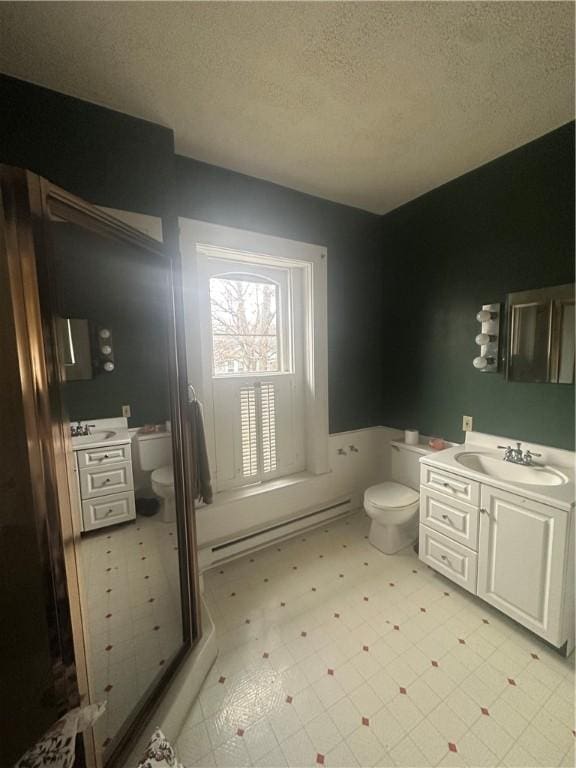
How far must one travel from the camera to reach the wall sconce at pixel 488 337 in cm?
191

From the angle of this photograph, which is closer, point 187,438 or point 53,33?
point 53,33

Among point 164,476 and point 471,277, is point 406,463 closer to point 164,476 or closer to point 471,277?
point 471,277

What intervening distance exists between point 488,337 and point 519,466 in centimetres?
81

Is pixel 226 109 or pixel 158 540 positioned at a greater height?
pixel 226 109

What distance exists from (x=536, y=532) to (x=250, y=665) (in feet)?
4.88

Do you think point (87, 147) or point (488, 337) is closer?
point (87, 147)

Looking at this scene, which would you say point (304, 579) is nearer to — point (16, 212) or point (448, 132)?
point (16, 212)

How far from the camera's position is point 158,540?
4.35ft

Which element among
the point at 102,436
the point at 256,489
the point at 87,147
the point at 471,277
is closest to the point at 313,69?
the point at 87,147

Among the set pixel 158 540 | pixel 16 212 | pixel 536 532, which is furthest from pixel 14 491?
pixel 536 532

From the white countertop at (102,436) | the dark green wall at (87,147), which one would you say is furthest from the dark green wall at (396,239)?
the white countertop at (102,436)

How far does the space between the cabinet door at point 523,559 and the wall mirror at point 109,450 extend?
1.53 m

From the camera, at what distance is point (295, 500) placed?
7.72ft

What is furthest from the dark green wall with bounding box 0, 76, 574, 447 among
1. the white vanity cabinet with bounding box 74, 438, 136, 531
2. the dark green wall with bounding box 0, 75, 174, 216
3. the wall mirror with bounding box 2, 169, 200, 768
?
the white vanity cabinet with bounding box 74, 438, 136, 531
